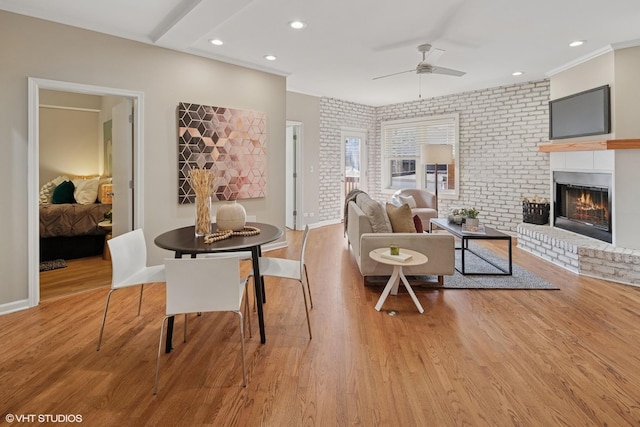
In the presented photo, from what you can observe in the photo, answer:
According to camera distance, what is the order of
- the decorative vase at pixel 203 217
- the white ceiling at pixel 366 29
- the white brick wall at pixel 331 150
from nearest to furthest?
the decorative vase at pixel 203 217, the white ceiling at pixel 366 29, the white brick wall at pixel 331 150

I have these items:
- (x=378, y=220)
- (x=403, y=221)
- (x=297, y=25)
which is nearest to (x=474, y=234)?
(x=403, y=221)

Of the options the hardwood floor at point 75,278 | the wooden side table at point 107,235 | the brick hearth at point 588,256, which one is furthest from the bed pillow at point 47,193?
the brick hearth at point 588,256

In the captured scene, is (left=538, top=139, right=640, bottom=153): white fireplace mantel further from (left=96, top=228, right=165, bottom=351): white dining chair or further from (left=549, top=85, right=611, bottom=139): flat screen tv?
(left=96, top=228, right=165, bottom=351): white dining chair

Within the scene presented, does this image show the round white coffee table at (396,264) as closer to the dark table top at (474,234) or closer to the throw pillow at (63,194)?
the dark table top at (474,234)

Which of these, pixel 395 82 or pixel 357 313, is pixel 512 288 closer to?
pixel 357 313

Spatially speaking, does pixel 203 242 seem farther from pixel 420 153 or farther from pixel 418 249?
pixel 420 153

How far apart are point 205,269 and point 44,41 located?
2.85m

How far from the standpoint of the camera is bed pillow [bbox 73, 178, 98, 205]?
17.1 ft

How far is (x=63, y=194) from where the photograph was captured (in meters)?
5.25

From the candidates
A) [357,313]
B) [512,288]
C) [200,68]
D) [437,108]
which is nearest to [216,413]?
[357,313]

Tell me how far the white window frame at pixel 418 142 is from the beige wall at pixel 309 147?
5.70ft

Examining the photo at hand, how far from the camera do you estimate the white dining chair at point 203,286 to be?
6.55 feet

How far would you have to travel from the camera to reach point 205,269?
201 centimetres

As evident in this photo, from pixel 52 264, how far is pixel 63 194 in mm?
1189
